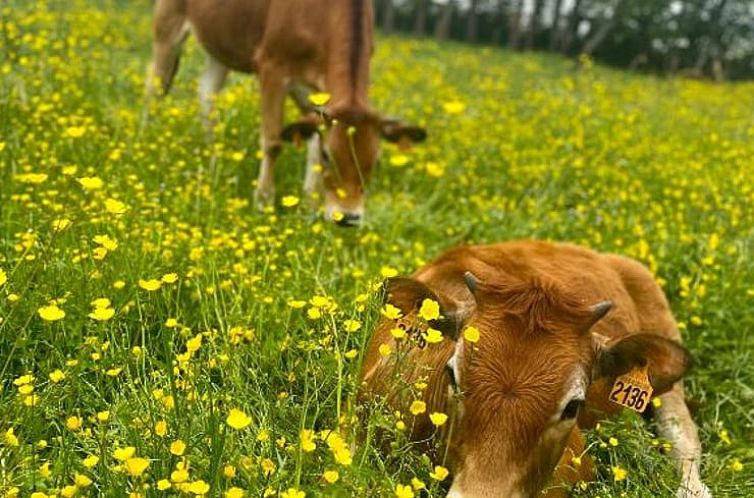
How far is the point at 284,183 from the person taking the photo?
24.7 feet

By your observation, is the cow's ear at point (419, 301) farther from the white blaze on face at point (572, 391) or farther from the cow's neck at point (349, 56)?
the cow's neck at point (349, 56)

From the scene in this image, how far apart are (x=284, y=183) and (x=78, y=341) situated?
4.05 m

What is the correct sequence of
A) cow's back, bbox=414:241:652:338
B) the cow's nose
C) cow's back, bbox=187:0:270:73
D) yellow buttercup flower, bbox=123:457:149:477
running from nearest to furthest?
yellow buttercup flower, bbox=123:457:149:477 < cow's back, bbox=414:241:652:338 < the cow's nose < cow's back, bbox=187:0:270:73

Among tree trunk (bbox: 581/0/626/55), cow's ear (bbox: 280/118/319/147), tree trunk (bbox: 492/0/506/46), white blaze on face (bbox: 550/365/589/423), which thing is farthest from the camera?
tree trunk (bbox: 492/0/506/46)

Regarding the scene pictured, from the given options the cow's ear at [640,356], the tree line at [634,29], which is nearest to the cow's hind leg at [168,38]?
the cow's ear at [640,356]

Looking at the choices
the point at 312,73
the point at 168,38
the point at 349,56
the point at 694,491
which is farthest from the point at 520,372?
the point at 168,38

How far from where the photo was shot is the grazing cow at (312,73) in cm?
654

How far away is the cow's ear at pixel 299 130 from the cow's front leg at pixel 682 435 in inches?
131

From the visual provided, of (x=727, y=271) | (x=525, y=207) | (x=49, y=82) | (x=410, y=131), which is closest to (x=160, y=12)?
(x=49, y=82)

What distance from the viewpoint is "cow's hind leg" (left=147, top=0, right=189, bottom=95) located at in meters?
9.12

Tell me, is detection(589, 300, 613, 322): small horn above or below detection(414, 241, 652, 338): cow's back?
above

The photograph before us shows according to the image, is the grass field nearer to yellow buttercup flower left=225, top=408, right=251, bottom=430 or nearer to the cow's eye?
yellow buttercup flower left=225, top=408, right=251, bottom=430

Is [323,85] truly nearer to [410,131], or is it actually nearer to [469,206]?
[410,131]

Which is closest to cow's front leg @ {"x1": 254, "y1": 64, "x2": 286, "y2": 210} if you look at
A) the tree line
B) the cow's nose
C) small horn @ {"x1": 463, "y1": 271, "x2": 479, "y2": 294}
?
the cow's nose
